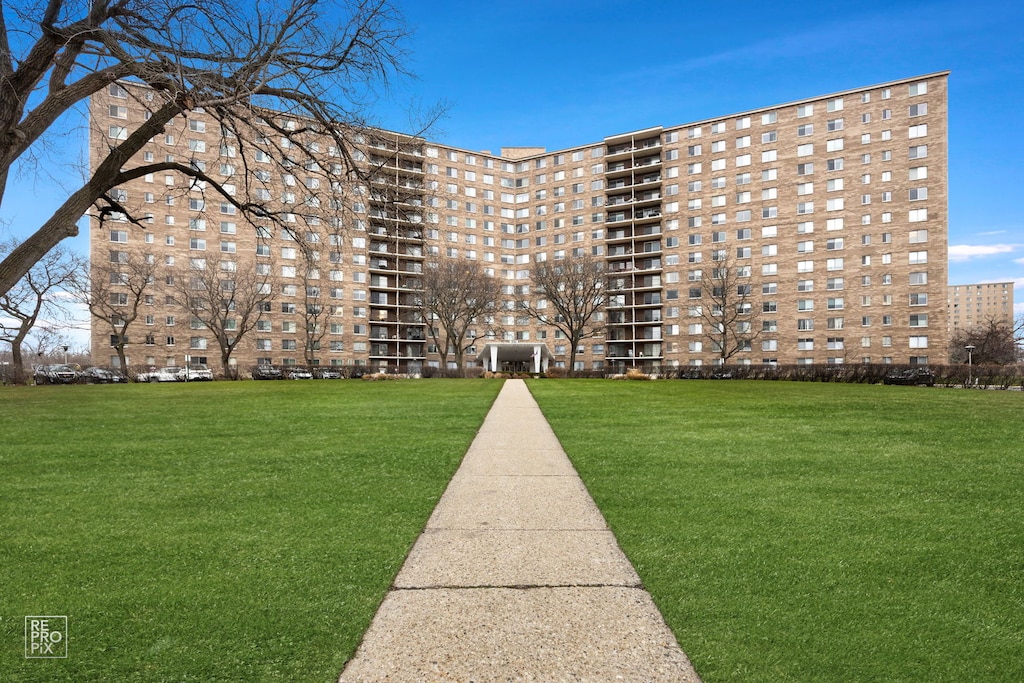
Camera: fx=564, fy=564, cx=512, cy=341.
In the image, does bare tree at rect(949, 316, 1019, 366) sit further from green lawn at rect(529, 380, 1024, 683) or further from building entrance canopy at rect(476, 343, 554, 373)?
green lawn at rect(529, 380, 1024, 683)

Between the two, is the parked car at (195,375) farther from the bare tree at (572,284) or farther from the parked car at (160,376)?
the bare tree at (572,284)

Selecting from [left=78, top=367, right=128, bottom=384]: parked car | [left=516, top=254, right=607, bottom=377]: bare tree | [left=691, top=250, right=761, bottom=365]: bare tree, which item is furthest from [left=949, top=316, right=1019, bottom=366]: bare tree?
[left=78, top=367, right=128, bottom=384]: parked car

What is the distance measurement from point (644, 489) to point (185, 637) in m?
5.48

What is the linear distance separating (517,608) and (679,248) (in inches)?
3325

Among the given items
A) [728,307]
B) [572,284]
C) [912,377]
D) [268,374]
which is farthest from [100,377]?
[728,307]

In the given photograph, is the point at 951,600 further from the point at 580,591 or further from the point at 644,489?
the point at 644,489

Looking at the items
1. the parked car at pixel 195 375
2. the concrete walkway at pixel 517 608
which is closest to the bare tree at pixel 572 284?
the parked car at pixel 195 375

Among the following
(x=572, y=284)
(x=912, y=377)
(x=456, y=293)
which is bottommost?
(x=912, y=377)

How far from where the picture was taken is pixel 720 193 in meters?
80.9

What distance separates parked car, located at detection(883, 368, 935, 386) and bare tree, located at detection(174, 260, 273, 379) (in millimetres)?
60845

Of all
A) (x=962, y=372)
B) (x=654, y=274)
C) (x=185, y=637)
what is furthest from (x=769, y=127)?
(x=185, y=637)

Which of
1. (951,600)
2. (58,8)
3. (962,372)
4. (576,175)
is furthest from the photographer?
(576,175)

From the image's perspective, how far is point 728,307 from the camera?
2982 inches

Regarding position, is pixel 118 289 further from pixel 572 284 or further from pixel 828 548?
pixel 828 548
